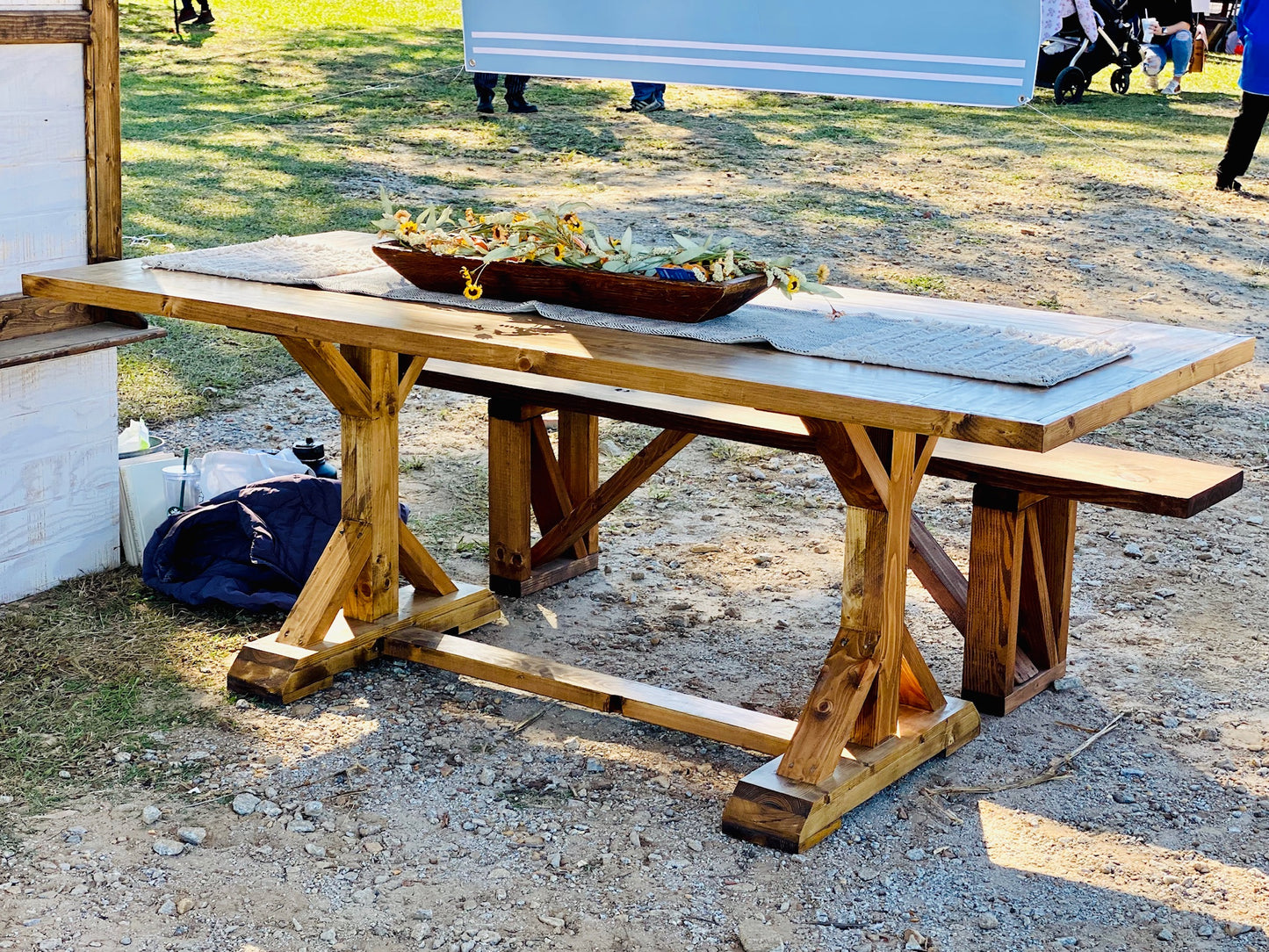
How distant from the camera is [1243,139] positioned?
9867mm

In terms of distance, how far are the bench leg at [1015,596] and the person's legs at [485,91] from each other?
9050 millimetres

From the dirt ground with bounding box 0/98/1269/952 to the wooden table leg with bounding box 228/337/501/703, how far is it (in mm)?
85

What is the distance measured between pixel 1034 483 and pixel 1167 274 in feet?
17.0

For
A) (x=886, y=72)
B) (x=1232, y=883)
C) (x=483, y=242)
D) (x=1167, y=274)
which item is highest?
(x=886, y=72)

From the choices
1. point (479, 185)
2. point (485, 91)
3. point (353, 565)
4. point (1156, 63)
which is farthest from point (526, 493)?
point (1156, 63)

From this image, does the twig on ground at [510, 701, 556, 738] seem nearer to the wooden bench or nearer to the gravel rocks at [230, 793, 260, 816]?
the gravel rocks at [230, 793, 260, 816]

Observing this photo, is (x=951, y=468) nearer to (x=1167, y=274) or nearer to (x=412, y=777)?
(x=412, y=777)

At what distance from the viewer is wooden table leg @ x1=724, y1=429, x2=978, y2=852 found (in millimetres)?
2844

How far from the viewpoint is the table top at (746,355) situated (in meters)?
2.39

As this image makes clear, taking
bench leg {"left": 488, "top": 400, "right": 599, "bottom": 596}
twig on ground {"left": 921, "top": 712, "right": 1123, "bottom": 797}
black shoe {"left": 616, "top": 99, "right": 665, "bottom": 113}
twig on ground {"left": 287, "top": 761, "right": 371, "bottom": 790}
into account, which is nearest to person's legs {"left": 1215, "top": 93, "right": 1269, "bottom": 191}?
black shoe {"left": 616, "top": 99, "right": 665, "bottom": 113}

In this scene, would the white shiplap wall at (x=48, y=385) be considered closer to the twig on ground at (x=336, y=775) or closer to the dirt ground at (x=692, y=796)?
the dirt ground at (x=692, y=796)

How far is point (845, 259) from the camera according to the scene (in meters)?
8.12

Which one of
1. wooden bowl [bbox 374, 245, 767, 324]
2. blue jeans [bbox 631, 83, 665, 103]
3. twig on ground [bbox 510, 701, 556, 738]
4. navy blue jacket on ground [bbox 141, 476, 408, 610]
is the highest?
blue jeans [bbox 631, 83, 665, 103]

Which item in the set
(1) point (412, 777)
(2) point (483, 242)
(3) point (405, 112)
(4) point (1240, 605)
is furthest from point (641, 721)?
(3) point (405, 112)
